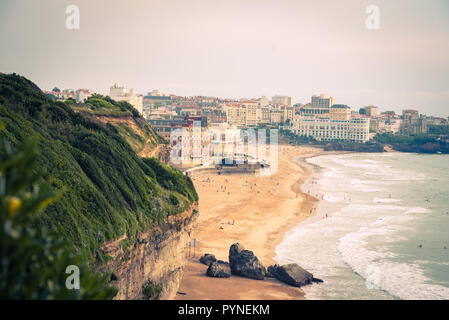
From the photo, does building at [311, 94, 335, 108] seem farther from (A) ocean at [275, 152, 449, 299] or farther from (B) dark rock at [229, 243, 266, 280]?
(B) dark rock at [229, 243, 266, 280]

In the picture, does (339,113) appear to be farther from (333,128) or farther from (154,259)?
(154,259)

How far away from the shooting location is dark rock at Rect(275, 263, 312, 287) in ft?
74.3

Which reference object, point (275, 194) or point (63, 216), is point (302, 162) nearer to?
point (275, 194)

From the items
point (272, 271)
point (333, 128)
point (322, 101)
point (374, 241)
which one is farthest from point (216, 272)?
point (322, 101)

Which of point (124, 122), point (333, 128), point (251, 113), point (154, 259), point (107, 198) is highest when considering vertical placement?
point (251, 113)

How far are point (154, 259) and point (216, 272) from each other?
16.6ft

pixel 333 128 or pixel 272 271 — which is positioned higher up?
pixel 333 128

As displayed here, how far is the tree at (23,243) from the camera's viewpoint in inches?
177

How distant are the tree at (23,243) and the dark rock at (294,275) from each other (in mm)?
18422

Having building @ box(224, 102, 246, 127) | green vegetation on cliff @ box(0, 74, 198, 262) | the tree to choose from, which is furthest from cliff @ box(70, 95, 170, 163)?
building @ box(224, 102, 246, 127)

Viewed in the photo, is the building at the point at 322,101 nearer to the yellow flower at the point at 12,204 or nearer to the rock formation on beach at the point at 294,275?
the rock formation on beach at the point at 294,275

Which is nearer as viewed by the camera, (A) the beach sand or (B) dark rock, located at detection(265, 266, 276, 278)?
(A) the beach sand

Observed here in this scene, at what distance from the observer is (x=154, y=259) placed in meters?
18.5

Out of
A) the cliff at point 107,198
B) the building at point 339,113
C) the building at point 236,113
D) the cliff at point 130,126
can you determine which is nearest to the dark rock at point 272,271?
the cliff at point 107,198
